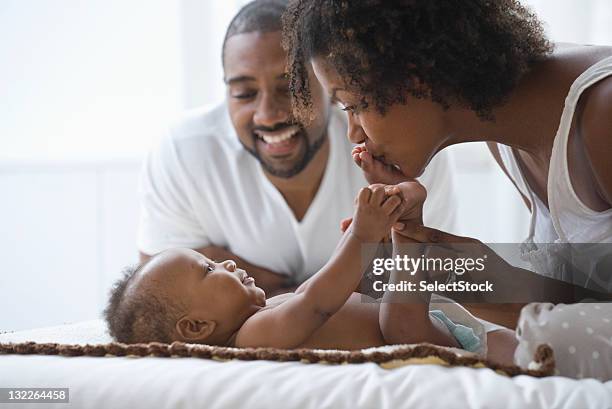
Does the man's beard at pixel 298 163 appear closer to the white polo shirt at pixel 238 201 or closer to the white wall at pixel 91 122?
the white polo shirt at pixel 238 201

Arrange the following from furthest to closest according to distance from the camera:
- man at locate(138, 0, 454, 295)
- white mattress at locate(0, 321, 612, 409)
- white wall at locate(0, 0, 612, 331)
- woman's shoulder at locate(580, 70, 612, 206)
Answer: white wall at locate(0, 0, 612, 331), man at locate(138, 0, 454, 295), woman's shoulder at locate(580, 70, 612, 206), white mattress at locate(0, 321, 612, 409)

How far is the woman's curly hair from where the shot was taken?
1110 mm

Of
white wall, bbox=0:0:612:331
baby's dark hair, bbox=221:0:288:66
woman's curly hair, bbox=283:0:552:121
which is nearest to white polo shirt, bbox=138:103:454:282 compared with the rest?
baby's dark hair, bbox=221:0:288:66

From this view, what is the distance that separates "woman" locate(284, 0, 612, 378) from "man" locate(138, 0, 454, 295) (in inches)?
28.3

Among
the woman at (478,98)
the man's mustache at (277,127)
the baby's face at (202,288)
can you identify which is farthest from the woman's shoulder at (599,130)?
the man's mustache at (277,127)

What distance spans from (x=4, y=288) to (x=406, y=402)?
5.92 feet

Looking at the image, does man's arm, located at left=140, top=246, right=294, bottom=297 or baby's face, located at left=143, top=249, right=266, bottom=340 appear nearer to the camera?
baby's face, located at left=143, top=249, right=266, bottom=340

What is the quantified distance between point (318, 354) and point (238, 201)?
116 centimetres

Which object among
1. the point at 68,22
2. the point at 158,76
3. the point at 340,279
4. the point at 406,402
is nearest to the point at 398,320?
the point at 340,279

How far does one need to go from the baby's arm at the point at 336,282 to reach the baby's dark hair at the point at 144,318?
138 mm

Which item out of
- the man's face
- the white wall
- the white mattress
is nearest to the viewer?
the white mattress

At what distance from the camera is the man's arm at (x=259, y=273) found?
1.88 meters

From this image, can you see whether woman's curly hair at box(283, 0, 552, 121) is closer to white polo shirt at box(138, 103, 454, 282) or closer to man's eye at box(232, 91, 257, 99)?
man's eye at box(232, 91, 257, 99)

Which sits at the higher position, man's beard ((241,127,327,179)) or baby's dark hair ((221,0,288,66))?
baby's dark hair ((221,0,288,66))
